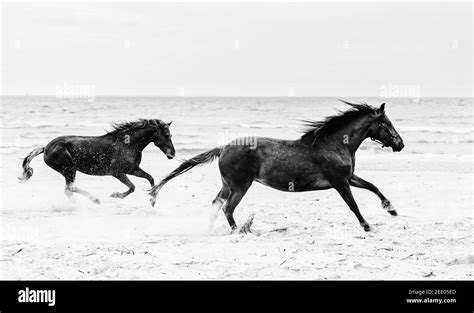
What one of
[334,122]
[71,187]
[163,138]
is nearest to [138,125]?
[163,138]

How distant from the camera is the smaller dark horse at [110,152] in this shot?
408 inches

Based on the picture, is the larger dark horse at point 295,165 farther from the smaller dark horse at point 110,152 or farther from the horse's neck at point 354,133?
the smaller dark horse at point 110,152

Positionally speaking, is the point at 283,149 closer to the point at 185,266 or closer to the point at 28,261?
the point at 185,266

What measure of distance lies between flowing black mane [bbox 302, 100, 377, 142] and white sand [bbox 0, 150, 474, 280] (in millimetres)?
1362

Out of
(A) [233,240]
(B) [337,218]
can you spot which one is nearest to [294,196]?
(B) [337,218]

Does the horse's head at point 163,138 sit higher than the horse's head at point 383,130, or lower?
lower

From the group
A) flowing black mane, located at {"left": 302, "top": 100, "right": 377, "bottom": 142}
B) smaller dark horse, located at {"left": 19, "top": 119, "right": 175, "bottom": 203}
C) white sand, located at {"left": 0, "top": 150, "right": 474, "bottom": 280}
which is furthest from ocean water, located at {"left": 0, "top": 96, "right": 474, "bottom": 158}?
flowing black mane, located at {"left": 302, "top": 100, "right": 377, "bottom": 142}

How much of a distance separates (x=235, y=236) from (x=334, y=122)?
214 centimetres

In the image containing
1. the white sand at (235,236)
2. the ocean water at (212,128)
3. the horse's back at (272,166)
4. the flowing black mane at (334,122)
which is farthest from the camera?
the ocean water at (212,128)

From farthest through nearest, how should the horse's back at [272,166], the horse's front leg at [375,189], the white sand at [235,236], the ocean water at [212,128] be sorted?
the ocean water at [212,128], the horse's front leg at [375,189], the horse's back at [272,166], the white sand at [235,236]

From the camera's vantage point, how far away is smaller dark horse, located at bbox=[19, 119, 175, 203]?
1038 centimetres

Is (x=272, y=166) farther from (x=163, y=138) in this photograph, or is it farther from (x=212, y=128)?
(x=212, y=128)

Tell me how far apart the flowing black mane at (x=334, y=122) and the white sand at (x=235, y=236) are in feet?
4.47

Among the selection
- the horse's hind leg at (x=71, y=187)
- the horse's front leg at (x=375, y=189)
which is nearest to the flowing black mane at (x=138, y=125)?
the horse's hind leg at (x=71, y=187)
